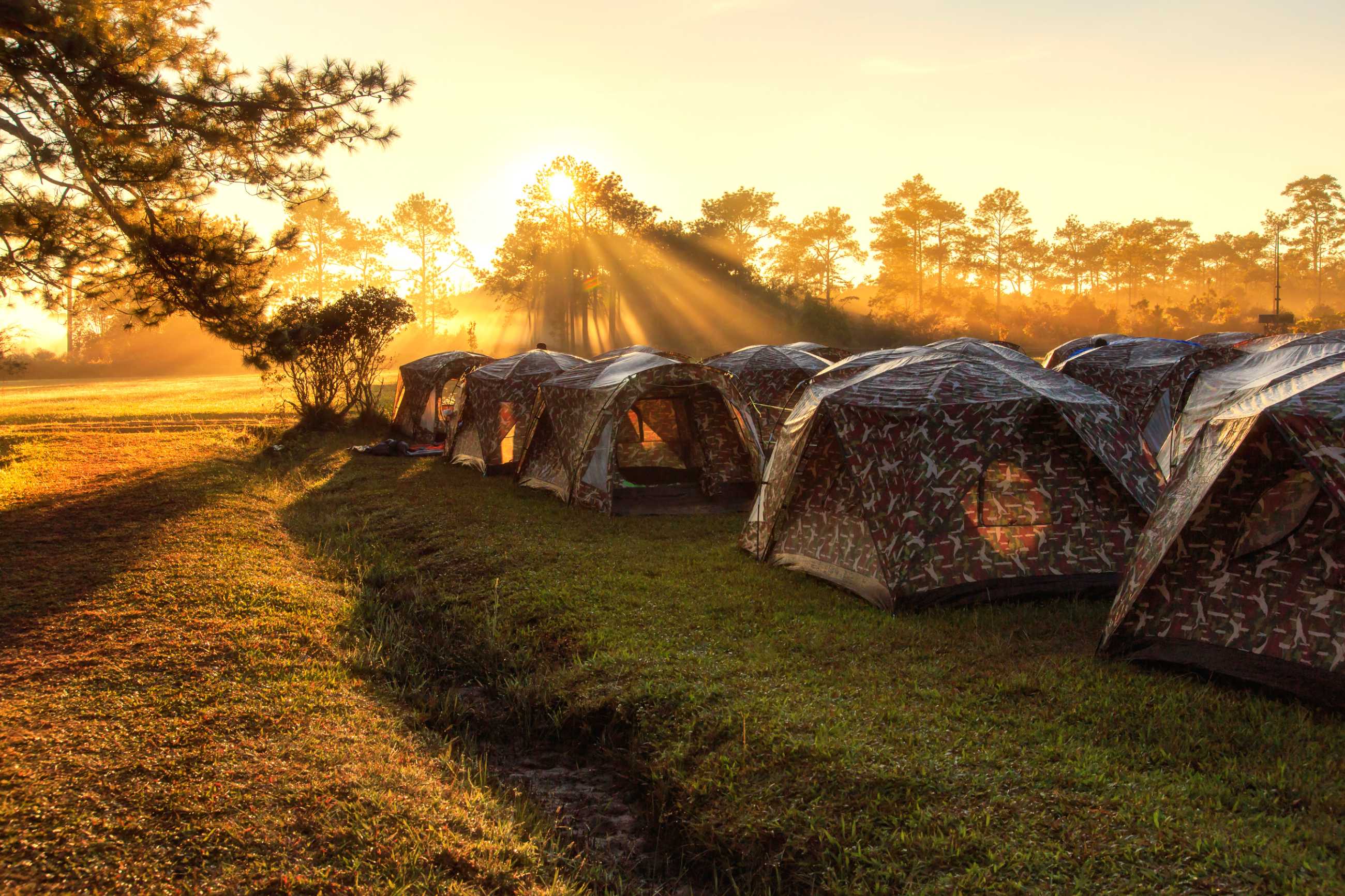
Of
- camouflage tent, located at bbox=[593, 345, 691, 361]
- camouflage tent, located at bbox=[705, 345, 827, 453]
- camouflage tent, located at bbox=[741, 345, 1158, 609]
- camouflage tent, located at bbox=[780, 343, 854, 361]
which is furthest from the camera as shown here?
camouflage tent, located at bbox=[780, 343, 854, 361]

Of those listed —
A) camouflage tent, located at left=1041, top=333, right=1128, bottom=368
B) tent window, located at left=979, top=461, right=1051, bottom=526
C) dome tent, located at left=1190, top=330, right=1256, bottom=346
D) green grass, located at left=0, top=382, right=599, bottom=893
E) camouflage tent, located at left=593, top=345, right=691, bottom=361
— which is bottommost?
green grass, located at left=0, top=382, right=599, bottom=893

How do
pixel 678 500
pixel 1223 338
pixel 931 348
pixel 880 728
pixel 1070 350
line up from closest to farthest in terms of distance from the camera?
1. pixel 880 728
2. pixel 931 348
3. pixel 678 500
4. pixel 1070 350
5. pixel 1223 338

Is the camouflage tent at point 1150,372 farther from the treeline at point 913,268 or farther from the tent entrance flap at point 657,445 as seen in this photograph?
the treeline at point 913,268

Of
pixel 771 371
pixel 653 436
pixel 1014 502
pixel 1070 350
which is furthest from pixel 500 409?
pixel 1070 350

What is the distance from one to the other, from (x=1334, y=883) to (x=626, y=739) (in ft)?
12.6

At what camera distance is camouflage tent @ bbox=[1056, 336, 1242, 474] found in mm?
15375

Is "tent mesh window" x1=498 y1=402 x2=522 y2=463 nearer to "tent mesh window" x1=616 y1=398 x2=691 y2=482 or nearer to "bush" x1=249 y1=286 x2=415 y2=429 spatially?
"tent mesh window" x1=616 y1=398 x2=691 y2=482

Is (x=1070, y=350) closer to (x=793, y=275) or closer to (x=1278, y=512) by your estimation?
(x=1278, y=512)

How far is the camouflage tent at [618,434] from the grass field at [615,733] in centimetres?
308

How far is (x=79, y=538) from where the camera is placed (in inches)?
388

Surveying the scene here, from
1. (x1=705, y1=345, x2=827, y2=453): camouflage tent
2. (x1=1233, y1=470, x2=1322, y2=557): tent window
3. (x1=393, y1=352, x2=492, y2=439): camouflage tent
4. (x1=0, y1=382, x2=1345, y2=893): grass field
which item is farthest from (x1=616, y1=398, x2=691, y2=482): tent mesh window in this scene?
(x1=1233, y1=470, x2=1322, y2=557): tent window

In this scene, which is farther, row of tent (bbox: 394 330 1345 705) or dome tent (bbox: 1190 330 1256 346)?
dome tent (bbox: 1190 330 1256 346)

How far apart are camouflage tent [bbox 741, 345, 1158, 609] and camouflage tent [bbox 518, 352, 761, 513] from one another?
446 cm

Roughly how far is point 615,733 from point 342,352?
1951cm
